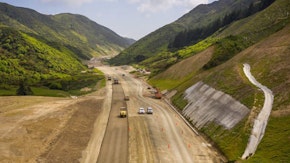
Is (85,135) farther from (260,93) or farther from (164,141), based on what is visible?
(260,93)

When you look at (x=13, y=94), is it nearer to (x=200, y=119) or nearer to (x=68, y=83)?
(x=68, y=83)

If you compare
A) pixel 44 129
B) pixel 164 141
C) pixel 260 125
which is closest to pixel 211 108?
pixel 164 141

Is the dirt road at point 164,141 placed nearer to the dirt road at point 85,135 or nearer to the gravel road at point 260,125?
the dirt road at point 85,135

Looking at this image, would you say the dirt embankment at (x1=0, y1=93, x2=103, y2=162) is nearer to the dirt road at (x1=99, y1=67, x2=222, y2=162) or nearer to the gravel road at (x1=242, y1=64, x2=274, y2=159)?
the dirt road at (x1=99, y1=67, x2=222, y2=162)

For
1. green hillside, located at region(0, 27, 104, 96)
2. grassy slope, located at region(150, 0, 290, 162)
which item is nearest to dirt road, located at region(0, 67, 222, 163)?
grassy slope, located at region(150, 0, 290, 162)

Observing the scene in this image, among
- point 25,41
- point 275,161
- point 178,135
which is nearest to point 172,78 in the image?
point 178,135
